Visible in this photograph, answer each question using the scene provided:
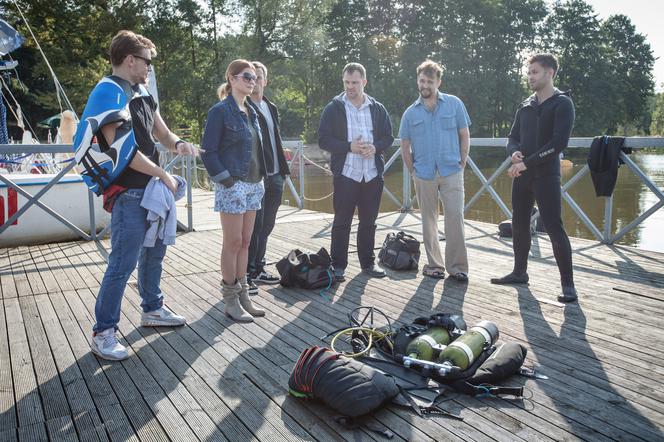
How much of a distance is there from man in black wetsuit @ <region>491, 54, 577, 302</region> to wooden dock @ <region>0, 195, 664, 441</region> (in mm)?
Result: 405

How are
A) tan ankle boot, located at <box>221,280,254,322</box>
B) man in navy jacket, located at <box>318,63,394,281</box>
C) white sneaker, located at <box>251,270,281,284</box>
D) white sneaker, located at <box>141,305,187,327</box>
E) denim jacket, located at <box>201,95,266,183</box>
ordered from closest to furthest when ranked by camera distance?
denim jacket, located at <box>201,95,266,183</box> → white sneaker, located at <box>141,305,187,327</box> → tan ankle boot, located at <box>221,280,254,322</box> → man in navy jacket, located at <box>318,63,394,281</box> → white sneaker, located at <box>251,270,281,284</box>

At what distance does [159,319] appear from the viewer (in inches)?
136

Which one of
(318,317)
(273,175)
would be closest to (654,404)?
(318,317)

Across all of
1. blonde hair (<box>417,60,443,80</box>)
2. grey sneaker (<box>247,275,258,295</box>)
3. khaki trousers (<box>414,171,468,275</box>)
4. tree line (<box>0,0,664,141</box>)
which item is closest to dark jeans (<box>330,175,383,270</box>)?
khaki trousers (<box>414,171,468,275</box>)

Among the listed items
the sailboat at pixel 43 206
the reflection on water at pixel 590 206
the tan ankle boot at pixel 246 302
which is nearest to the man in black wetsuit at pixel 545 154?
the tan ankle boot at pixel 246 302

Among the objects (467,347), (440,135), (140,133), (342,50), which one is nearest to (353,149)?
(440,135)

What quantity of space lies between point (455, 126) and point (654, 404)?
2.64 meters

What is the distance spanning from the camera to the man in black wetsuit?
3.84m

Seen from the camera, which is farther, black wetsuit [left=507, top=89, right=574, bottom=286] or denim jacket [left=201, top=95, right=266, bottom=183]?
black wetsuit [left=507, top=89, right=574, bottom=286]

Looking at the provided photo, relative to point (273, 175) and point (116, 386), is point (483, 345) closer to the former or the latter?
point (116, 386)

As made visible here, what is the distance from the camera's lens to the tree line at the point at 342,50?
1016 inches

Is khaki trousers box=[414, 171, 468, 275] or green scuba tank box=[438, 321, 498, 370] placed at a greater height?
khaki trousers box=[414, 171, 468, 275]

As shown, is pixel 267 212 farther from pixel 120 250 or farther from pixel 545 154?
pixel 545 154

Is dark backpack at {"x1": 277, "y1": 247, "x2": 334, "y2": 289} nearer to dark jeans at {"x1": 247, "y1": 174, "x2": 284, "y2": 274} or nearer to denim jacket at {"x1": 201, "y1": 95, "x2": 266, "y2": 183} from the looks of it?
dark jeans at {"x1": 247, "y1": 174, "x2": 284, "y2": 274}
